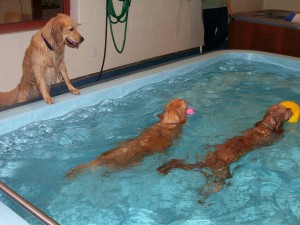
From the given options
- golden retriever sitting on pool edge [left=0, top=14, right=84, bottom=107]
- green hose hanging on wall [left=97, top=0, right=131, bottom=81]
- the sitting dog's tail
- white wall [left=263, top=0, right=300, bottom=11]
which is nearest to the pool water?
golden retriever sitting on pool edge [left=0, top=14, right=84, bottom=107]

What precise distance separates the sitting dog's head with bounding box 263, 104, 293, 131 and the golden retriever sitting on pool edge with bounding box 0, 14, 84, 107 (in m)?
1.60

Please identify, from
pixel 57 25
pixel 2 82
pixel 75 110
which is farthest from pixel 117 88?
pixel 2 82

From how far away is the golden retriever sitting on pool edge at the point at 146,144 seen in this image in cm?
230

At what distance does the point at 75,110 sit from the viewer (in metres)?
3.19

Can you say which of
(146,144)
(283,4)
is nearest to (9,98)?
(146,144)

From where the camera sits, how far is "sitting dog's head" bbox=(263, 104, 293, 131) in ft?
9.33

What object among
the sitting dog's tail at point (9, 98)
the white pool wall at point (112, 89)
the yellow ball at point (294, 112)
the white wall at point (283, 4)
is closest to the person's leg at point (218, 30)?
the white pool wall at point (112, 89)

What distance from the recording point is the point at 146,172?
240cm

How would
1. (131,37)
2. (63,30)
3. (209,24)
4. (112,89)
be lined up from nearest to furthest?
(63,30)
(112,89)
(131,37)
(209,24)

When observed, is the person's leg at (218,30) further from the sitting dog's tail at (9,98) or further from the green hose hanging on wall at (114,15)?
the sitting dog's tail at (9,98)

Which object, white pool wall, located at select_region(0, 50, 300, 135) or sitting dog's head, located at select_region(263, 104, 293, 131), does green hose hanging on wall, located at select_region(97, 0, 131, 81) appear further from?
sitting dog's head, located at select_region(263, 104, 293, 131)

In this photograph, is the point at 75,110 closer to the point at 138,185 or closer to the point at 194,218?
the point at 138,185

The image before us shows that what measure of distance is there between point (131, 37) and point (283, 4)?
3713 mm

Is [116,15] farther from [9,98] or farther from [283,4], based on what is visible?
[283,4]
